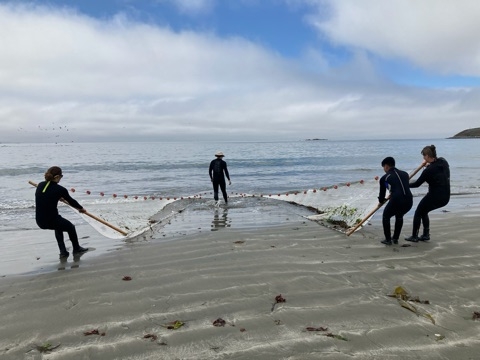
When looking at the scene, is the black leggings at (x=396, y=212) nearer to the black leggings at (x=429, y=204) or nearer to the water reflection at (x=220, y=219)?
the black leggings at (x=429, y=204)

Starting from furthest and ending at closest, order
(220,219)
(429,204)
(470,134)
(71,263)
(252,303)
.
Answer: (470,134), (220,219), (429,204), (71,263), (252,303)

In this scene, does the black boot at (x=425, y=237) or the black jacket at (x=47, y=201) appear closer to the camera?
the black jacket at (x=47, y=201)

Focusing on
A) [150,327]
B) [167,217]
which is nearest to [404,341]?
[150,327]

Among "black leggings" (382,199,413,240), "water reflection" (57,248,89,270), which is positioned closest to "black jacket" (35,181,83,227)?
"water reflection" (57,248,89,270)

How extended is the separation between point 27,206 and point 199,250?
11.3m

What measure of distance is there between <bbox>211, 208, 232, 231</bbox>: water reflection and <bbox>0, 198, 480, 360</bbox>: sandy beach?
81.8 inches

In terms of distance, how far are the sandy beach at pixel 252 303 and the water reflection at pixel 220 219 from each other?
2077mm

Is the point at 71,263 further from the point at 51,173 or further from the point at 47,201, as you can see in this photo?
the point at 51,173

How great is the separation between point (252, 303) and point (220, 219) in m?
6.11

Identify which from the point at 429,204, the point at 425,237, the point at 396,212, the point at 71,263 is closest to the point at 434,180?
the point at 429,204

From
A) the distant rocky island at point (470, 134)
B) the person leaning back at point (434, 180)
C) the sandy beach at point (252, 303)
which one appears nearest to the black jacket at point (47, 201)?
the sandy beach at point (252, 303)

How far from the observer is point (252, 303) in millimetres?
4430

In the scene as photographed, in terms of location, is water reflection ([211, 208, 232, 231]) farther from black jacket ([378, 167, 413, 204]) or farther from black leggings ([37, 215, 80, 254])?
black jacket ([378, 167, 413, 204])

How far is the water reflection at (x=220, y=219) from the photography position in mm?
9415
